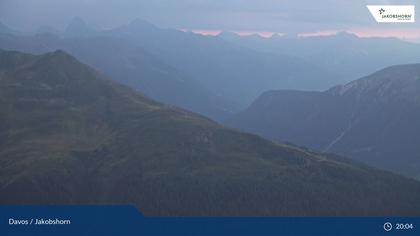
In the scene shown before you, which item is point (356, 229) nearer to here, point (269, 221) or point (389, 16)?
point (269, 221)

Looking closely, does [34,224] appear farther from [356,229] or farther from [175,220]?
[356,229]

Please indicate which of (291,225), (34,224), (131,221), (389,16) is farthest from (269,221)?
(389,16)

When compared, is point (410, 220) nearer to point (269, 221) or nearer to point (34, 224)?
point (269, 221)

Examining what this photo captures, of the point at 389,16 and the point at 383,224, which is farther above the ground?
the point at 389,16

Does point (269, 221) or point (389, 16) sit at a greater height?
point (389, 16)

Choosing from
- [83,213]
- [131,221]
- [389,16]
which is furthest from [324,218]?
[389,16]

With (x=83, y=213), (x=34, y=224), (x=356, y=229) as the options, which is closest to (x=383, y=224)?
(x=356, y=229)

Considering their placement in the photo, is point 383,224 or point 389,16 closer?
point 383,224
